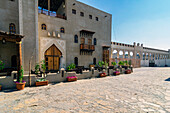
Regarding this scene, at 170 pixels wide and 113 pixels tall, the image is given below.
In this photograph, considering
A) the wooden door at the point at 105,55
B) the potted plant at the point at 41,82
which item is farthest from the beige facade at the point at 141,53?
the potted plant at the point at 41,82

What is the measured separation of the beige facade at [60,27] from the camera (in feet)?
37.3

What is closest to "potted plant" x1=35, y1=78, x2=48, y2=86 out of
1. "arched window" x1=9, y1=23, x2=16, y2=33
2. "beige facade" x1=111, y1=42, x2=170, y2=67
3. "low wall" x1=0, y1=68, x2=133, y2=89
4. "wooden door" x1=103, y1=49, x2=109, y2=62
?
"low wall" x1=0, y1=68, x2=133, y2=89

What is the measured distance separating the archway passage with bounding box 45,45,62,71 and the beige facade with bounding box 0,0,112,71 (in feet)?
1.60

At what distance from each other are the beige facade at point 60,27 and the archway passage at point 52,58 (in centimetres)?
49

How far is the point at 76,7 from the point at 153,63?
123ft

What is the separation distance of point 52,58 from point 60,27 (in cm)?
546

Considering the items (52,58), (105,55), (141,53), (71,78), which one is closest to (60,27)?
(52,58)

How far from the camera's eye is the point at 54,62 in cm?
1470

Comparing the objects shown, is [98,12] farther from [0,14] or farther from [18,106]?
[18,106]

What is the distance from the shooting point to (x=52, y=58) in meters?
14.5

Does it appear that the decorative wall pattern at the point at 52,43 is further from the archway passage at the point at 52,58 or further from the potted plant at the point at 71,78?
the potted plant at the point at 71,78

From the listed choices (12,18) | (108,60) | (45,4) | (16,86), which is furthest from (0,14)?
(108,60)

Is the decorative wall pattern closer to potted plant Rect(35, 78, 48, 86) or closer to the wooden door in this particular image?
potted plant Rect(35, 78, 48, 86)

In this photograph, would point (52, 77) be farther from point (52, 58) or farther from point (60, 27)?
point (60, 27)
